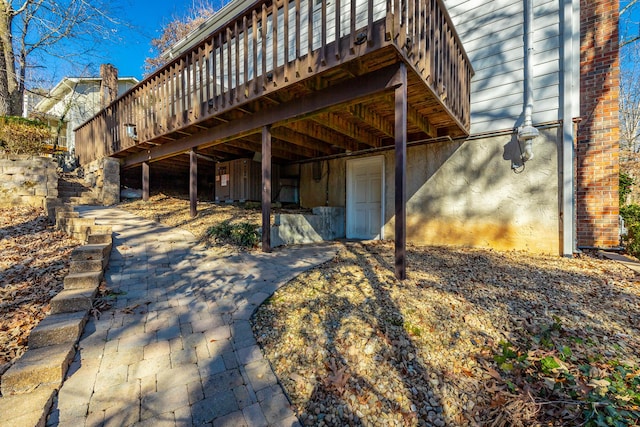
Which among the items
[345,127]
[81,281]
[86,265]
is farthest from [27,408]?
[345,127]

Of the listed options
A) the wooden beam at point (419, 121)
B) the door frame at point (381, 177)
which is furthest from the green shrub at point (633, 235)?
the door frame at point (381, 177)

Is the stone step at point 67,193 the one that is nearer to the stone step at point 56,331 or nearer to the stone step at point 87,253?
the stone step at point 87,253

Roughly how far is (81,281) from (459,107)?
211 inches

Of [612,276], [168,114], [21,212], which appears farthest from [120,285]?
[612,276]

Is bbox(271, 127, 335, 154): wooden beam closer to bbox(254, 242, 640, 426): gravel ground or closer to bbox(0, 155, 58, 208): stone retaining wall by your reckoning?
bbox(254, 242, 640, 426): gravel ground

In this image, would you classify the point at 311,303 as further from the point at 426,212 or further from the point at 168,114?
the point at 168,114

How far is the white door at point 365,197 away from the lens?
6328 millimetres

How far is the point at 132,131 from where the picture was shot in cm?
610

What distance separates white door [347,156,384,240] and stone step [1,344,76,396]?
215 inches

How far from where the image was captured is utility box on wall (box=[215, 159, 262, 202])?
7297mm

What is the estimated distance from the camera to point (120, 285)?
256 centimetres

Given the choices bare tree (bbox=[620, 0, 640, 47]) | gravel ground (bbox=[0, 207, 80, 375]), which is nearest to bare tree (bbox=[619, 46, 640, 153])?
bare tree (bbox=[620, 0, 640, 47])

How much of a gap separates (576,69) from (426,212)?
313 centimetres

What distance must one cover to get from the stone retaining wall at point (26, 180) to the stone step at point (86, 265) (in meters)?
4.43
